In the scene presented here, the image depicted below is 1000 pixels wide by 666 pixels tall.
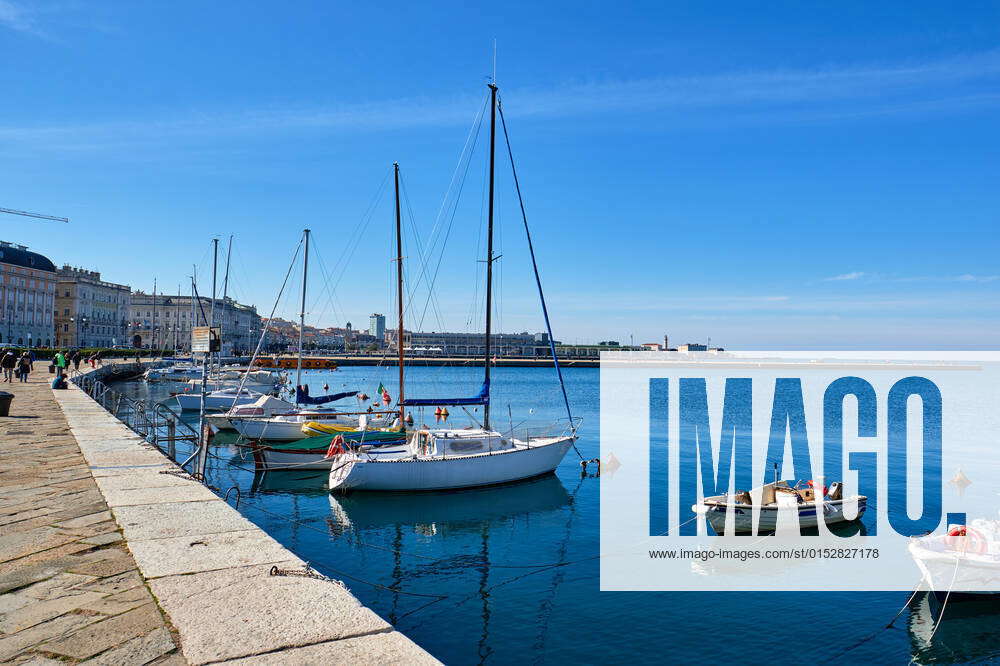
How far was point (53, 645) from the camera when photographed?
15.3 ft

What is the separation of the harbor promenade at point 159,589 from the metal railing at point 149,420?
5.18 metres

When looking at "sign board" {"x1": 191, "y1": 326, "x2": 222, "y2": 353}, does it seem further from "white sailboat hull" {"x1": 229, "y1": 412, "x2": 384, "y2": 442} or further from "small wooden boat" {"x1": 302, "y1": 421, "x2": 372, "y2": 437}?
"white sailboat hull" {"x1": 229, "y1": 412, "x2": 384, "y2": 442}

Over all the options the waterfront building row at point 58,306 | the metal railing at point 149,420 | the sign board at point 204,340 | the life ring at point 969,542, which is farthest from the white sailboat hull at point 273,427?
the waterfront building row at point 58,306

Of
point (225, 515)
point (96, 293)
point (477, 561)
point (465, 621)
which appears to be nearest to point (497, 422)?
point (477, 561)

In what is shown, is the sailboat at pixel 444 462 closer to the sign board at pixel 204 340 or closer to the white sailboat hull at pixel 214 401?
the sign board at pixel 204 340

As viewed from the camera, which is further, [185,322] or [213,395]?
[185,322]

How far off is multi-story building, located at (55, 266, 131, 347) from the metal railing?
94.3 metres

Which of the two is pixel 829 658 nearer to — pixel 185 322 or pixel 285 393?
pixel 285 393

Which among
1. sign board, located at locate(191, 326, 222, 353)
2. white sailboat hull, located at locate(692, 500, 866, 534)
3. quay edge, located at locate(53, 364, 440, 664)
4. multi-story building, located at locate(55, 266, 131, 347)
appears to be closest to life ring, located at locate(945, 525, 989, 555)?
white sailboat hull, located at locate(692, 500, 866, 534)

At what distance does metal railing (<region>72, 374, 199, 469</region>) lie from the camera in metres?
16.6

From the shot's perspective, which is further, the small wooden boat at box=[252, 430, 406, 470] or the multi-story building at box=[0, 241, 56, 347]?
the multi-story building at box=[0, 241, 56, 347]

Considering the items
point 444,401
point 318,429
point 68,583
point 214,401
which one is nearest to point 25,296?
point 214,401

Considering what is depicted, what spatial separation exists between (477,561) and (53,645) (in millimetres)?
11687

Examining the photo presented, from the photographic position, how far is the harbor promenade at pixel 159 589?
4.46 meters
